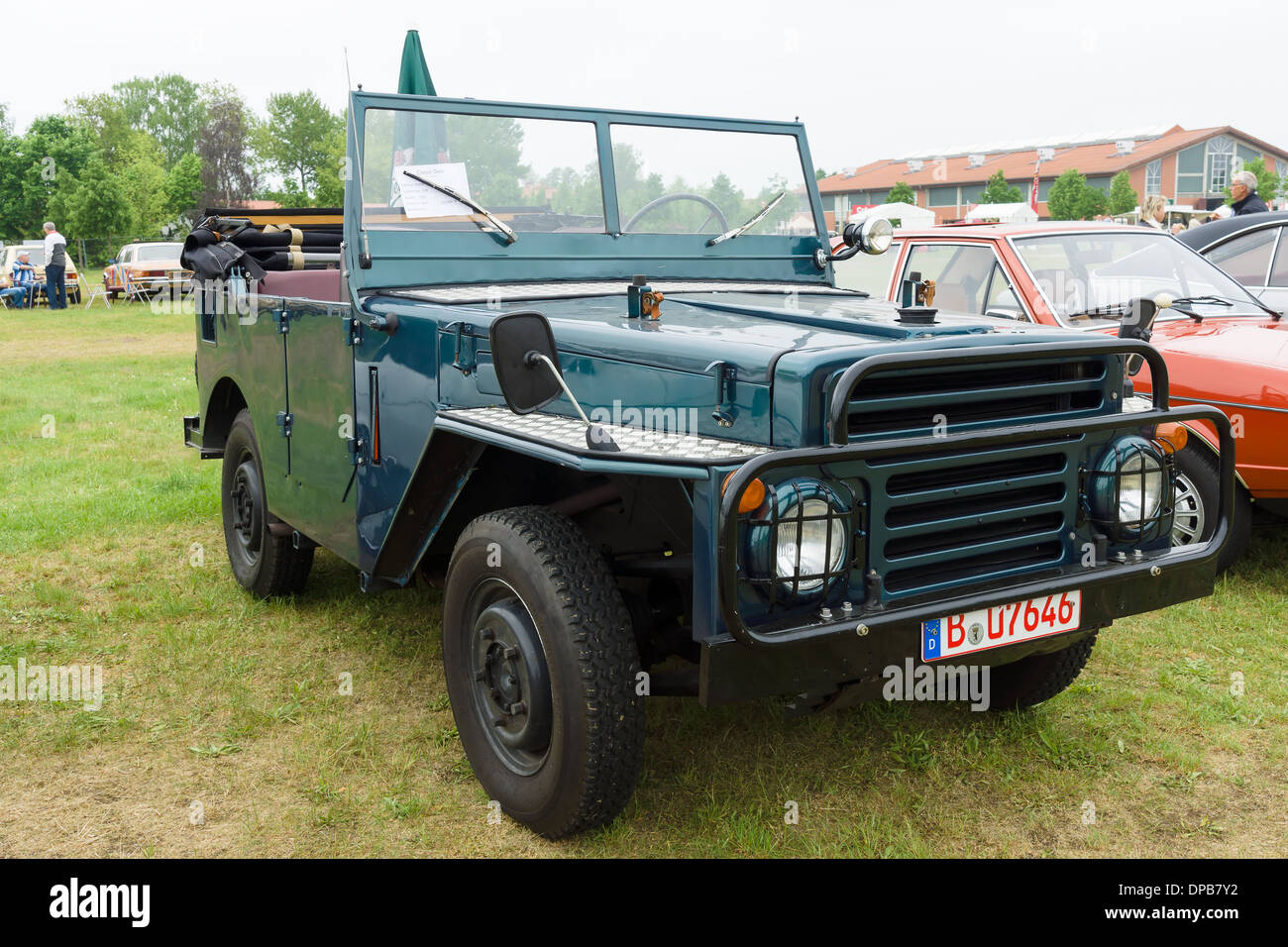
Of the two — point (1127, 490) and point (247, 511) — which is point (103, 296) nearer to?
point (247, 511)

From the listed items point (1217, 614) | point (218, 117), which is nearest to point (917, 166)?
point (218, 117)

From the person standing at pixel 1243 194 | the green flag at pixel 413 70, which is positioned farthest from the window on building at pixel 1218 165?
the green flag at pixel 413 70

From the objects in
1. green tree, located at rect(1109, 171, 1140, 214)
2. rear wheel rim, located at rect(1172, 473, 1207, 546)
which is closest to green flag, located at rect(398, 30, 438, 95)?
rear wheel rim, located at rect(1172, 473, 1207, 546)

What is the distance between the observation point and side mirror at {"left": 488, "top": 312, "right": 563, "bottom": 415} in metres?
2.79

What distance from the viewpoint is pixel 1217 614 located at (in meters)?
4.92

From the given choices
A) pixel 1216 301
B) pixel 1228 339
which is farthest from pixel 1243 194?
pixel 1228 339

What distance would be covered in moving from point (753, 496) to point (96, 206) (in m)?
37.2

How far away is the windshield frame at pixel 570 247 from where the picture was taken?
12.9 feet

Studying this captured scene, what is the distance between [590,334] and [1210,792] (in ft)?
7.75

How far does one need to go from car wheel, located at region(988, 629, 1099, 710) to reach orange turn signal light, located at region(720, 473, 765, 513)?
170 centimetres

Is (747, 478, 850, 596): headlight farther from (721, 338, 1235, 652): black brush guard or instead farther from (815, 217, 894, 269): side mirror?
(815, 217, 894, 269): side mirror

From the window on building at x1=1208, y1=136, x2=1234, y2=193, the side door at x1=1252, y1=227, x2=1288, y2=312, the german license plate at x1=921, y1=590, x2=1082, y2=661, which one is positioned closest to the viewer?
the german license plate at x1=921, y1=590, x2=1082, y2=661

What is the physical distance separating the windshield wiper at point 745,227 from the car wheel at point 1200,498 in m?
2.22

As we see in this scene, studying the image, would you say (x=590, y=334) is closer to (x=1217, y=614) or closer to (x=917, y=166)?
(x=1217, y=614)
